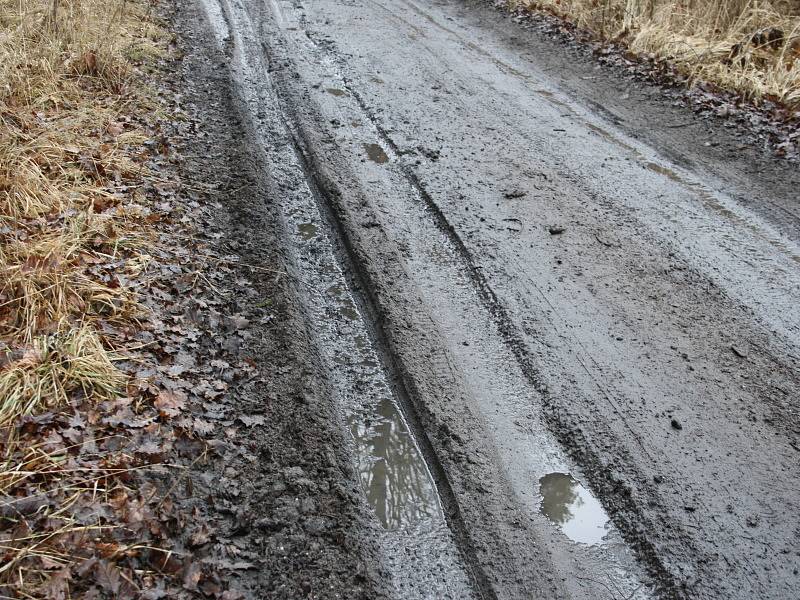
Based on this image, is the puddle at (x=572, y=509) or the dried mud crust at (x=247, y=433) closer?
the dried mud crust at (x=247, y=433)

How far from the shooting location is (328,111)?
21.8 ft

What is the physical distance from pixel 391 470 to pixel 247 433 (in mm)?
782

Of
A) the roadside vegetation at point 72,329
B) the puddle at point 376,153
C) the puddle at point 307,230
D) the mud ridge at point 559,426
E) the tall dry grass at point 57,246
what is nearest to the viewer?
the roadside vegetation at point 72,329

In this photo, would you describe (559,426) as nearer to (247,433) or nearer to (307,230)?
(247,433)

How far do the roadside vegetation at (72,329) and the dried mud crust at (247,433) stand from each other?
186 mm

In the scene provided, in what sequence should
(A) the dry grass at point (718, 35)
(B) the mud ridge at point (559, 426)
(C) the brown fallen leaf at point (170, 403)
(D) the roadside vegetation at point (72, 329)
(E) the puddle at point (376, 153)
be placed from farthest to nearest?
(A) the dry grass at point (718, 35) < (E) the puddle at point (376, 153) < (C) the brown fallen leaf at point (170, 403) < (B) the mud ridge at point (559, 426) < (D) the roadside vegetation at point (72, 329)

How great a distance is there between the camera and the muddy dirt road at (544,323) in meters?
2.94

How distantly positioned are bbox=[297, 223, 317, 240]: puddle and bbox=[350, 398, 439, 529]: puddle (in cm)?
176

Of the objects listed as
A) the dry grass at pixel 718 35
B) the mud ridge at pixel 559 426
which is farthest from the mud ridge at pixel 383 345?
the dry grass at pixel 718 35

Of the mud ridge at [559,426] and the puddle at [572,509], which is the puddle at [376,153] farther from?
the puddle at [572,509]

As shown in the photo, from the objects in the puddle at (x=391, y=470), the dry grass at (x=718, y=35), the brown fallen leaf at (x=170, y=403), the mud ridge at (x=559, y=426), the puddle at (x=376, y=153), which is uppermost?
the dry grass at (x=718, y=35)

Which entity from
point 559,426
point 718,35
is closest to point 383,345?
point 559,426

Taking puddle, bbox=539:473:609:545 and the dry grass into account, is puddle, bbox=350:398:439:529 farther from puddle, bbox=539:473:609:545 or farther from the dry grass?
the dry grass

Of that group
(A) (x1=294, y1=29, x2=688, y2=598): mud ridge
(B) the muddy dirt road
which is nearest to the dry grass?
(B) the muddy dirt road
